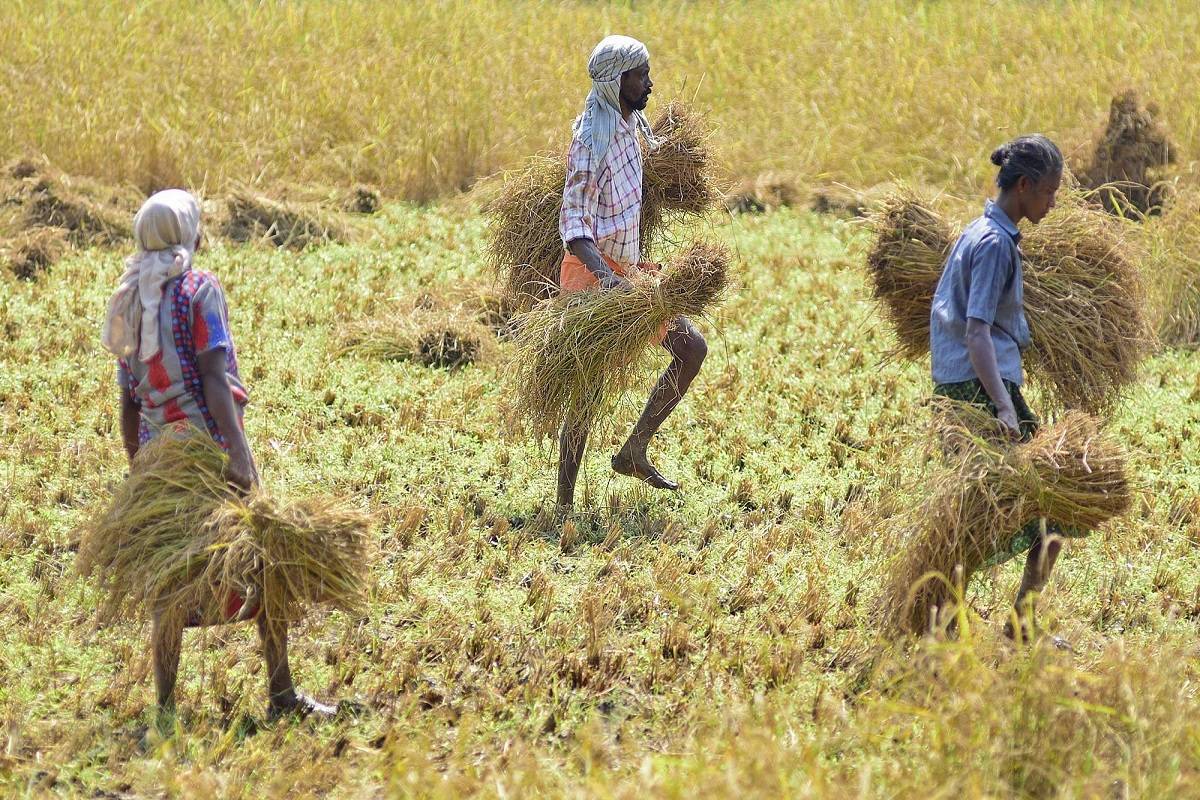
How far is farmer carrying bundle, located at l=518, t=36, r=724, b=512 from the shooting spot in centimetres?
517

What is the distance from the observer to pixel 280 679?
12.9ft

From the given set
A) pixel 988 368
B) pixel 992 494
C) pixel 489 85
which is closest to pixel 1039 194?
pixel 988 368

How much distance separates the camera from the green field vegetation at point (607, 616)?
3.28 m

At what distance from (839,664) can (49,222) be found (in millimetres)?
6847

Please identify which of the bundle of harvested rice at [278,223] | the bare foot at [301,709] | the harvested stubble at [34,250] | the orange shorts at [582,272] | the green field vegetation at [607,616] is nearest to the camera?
the green field vegetation at [607,616]

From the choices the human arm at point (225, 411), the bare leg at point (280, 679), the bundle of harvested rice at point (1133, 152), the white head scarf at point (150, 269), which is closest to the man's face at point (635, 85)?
the white head scarf at point (150, 269)

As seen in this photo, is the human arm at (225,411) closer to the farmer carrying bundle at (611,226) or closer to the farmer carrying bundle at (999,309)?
the farmer carrying bundle at (611,226)

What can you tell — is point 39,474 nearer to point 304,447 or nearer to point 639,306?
point 304,447

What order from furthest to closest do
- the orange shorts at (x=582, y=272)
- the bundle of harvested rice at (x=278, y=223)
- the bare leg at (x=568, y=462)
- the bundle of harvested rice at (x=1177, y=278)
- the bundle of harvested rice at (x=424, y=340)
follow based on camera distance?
the bundle of harvested rice at (x=278, y=223) < the bundle of harvested rice at (x=1177, y=278) < the bundle of harvested rice at (x=424, y=340) < the bare leg at (x=568, y=462) < the orange shorts at (x=582, y=272)

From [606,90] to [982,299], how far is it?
5.70ft

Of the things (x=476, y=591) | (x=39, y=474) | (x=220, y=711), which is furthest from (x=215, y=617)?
(x=39, y=474)

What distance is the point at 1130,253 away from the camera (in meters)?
5.27

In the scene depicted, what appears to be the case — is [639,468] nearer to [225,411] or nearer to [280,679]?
[280,679]

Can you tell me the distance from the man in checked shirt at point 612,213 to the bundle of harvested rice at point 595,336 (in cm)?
8
